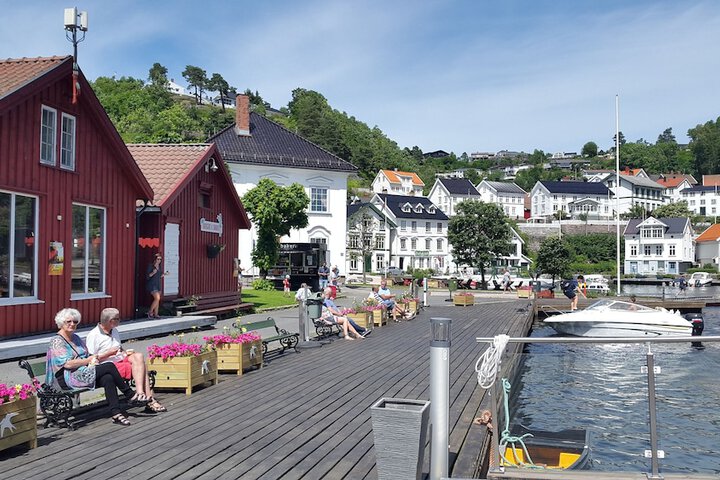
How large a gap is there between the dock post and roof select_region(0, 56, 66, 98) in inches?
420

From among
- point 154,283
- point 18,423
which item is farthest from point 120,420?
point 154,283

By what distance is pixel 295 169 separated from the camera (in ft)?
169

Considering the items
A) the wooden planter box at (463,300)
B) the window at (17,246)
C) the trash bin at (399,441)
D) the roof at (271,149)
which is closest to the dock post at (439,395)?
the trash bin at (399,441)

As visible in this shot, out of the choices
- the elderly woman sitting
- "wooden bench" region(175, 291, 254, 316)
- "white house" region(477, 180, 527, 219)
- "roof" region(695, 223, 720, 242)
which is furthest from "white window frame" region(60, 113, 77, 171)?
"white house" region(477, 180, 527, 219)

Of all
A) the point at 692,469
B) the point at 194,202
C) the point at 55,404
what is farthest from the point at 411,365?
the point at 194,202

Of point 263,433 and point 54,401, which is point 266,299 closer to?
point 54,401

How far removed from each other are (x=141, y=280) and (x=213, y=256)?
12.1ft

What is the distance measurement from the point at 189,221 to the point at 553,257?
42334 millimetres

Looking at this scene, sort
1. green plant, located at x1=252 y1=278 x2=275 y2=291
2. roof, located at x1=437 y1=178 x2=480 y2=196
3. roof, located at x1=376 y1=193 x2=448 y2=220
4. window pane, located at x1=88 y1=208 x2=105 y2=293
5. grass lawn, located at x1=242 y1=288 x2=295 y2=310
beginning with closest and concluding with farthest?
window pane, located at x1=88 y1=208 x2=105 y2=293
grass lawn, located at x1=242 y1=288 x2=295 y2=310
green plant, located at x1=252 y1=278 x2=275 y2=291
roof, located at x1=376 y1=193 x2=448 y2=220
roof, located at x1=437 y1=178 x2=480 y2=196

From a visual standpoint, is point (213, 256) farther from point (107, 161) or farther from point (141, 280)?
point (107, 161)

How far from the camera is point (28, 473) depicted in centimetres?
598

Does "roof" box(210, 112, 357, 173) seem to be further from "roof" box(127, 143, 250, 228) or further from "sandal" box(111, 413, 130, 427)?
"sandal" box(111, 413, 130, 427)

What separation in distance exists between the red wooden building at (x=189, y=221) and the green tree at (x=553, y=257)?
126 feet

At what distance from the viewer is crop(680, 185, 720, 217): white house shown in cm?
15150
